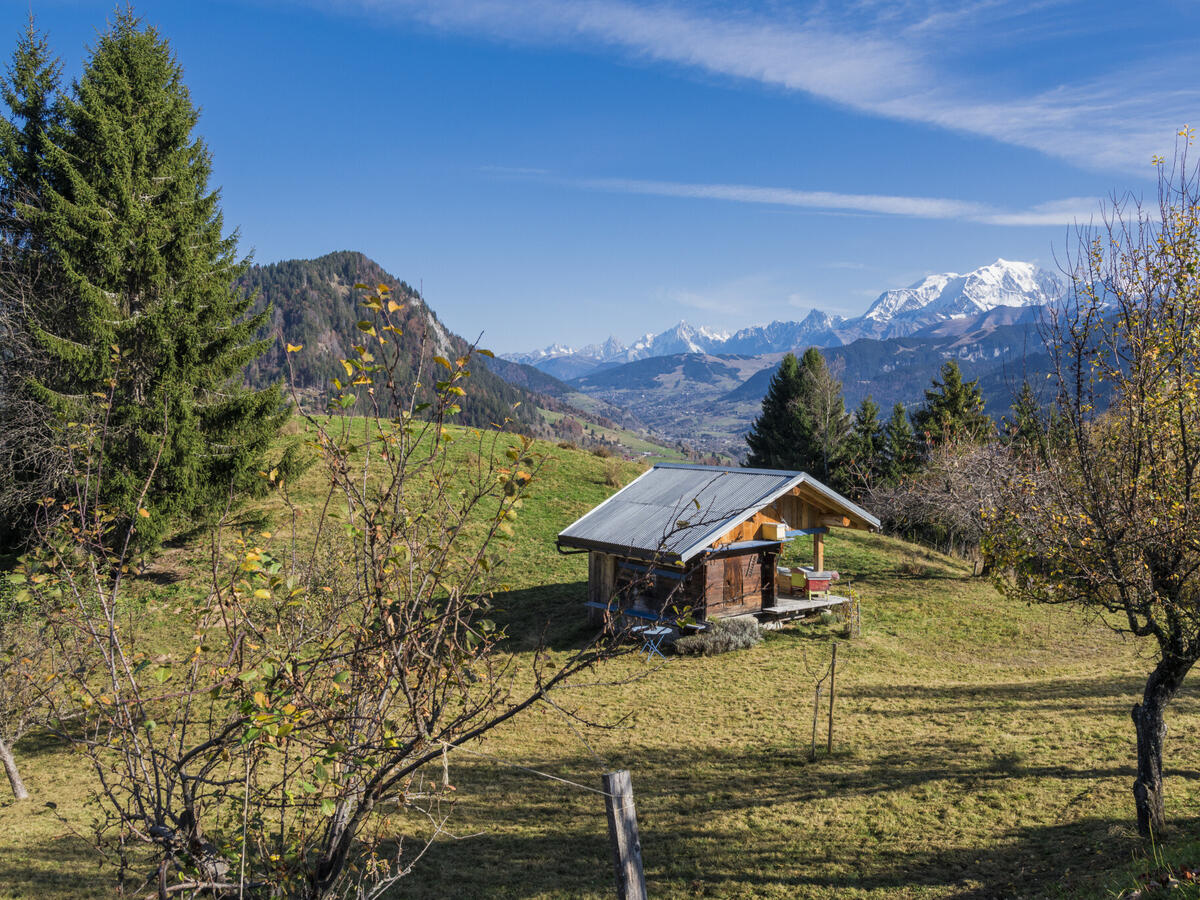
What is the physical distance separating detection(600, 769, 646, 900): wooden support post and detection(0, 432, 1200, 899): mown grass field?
0.34 metres

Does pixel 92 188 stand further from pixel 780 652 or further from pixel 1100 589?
Result: pixel 1100 589

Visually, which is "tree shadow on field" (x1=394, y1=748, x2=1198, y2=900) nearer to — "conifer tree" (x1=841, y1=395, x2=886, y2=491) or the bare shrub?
the bare shrub

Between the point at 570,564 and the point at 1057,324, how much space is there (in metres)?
22.3

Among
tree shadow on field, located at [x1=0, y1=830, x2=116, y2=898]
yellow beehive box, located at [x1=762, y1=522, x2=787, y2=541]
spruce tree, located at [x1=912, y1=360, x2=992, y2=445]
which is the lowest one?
tree shadow on field, located at [x1=0, y1=830, x2=116, y2=898]

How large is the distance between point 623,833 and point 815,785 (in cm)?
748

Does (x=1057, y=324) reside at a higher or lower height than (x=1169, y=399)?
higher

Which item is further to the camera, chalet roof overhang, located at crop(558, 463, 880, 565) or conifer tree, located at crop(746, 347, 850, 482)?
conifer tree, located at crop(746, 347, 850, 482)

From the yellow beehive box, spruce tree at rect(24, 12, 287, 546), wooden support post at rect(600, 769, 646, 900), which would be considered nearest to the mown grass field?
wooden support post at rect(600, 769, 646, 900)

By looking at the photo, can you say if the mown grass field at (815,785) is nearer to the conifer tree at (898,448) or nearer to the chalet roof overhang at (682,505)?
the chalet roof overhang at (682,505)

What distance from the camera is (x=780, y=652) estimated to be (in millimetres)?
19203

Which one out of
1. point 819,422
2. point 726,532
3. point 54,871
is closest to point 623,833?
point 54,871

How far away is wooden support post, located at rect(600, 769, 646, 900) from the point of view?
517 cm

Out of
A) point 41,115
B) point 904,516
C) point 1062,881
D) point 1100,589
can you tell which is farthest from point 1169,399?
point 41,115

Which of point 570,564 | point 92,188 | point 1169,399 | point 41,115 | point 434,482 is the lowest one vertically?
point 570,564
